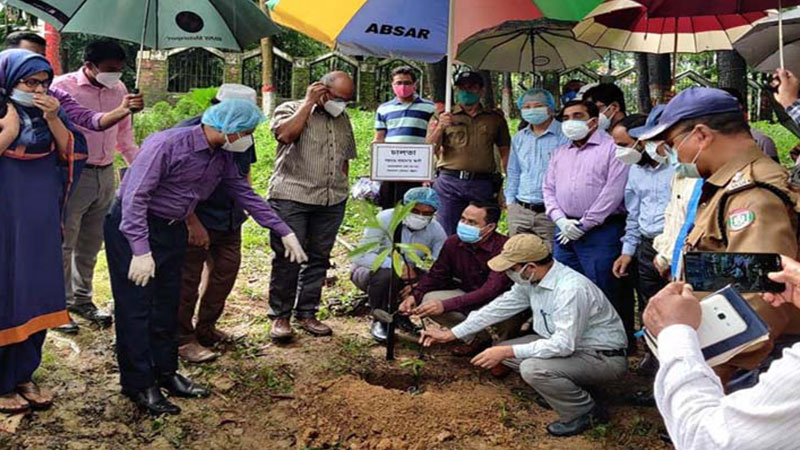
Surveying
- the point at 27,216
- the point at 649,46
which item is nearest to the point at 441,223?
the point at 649,46

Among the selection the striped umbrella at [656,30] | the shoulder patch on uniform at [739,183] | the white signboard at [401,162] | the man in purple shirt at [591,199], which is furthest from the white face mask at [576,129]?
the shoulder patch on uniform at [739,183]

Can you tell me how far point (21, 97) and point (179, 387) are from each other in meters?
1.77

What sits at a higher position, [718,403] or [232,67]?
[232,67]

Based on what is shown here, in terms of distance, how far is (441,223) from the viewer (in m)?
5.62

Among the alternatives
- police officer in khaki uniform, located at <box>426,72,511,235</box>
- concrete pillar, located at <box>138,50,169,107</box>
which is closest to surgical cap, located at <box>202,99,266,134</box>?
police officer in khaki uniform, located at <box>426,72,511,235</box>

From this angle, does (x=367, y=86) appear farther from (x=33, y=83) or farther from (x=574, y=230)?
(x=33, y=83)

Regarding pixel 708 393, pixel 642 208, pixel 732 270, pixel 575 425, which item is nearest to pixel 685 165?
pixel 732 270

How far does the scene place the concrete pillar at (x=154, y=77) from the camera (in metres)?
16.5

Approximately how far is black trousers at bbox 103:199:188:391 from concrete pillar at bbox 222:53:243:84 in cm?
1388

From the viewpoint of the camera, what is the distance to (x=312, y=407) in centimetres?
392

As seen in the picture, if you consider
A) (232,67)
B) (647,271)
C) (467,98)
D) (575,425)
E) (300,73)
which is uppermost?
(232,67)

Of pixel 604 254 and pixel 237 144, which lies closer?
pixel 237 144

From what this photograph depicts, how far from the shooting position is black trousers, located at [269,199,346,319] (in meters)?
4.81

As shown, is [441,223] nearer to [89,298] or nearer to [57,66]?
[89,298]
